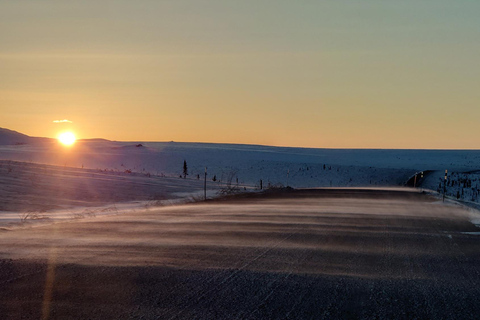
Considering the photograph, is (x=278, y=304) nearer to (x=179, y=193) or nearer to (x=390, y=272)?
(x=390, y=272)

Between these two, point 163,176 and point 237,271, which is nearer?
point 237,271

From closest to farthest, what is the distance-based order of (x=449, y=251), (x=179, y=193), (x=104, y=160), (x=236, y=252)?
1. (x=236, y=252)
2. (x=449, y=251)
3. (x=179, y=193)
4. (x=104, y=160)

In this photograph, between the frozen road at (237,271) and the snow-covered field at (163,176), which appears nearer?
the frozen road at (237,271)

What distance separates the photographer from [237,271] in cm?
838

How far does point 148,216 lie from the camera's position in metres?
16.8

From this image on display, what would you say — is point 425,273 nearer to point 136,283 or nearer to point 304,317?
point 304,317

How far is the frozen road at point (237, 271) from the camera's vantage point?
6441 millimetres

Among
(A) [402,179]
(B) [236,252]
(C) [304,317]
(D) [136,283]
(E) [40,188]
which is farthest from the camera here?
(A) [402,179]

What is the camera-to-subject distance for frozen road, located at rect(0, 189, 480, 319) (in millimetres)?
6441

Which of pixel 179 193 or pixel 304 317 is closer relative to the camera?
pixel 304 317

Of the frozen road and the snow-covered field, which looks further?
the snow-covered field

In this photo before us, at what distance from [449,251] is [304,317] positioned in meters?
5.78

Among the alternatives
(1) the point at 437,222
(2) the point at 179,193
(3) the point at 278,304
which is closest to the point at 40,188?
(2) the point at 179,193

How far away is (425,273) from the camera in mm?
8656
